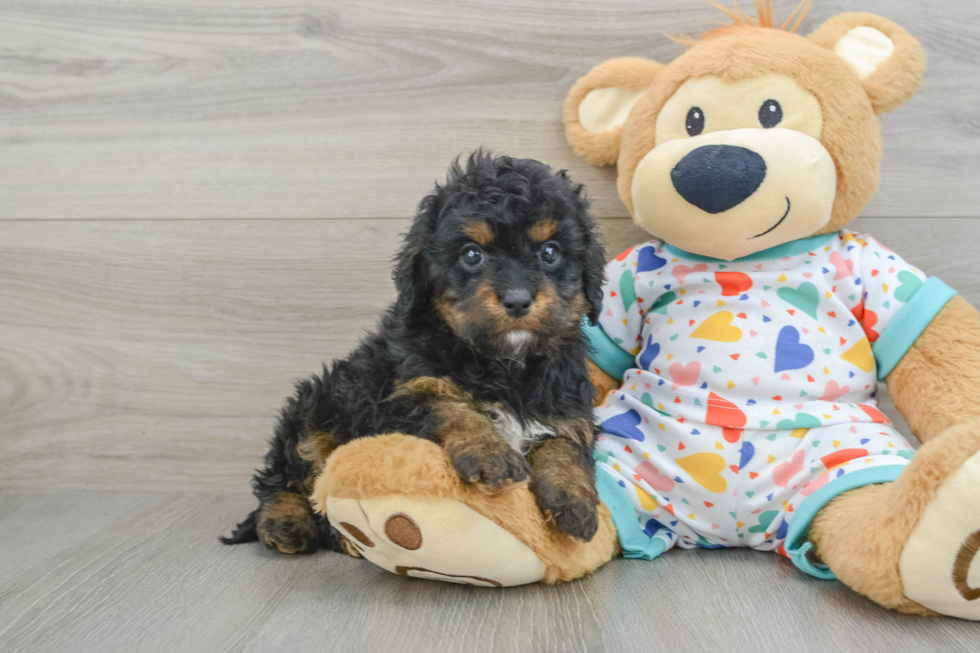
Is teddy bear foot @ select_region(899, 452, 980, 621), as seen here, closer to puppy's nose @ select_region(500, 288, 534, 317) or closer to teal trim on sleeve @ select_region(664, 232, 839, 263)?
teal trim on sleeve @ select_region(664, 232, 839, 263)

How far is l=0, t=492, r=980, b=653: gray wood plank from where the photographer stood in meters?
1.21

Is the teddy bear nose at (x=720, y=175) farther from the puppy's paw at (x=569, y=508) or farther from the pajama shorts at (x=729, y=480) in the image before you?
the puppy's paw at (x=569, y=508)

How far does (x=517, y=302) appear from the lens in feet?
4.15

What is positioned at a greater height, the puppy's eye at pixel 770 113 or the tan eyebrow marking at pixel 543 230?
the puppy's eye at pixel 770 113

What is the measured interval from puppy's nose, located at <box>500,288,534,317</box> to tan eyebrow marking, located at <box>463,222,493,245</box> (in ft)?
0.41

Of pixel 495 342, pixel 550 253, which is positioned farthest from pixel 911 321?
pixel 495 342

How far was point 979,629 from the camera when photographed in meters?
1.22

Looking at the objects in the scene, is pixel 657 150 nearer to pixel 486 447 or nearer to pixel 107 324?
pixel 486 447

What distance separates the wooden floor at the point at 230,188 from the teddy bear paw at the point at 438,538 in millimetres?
764

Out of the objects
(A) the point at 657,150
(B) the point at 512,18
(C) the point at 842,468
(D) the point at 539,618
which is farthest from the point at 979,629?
(B) the point at 512,18

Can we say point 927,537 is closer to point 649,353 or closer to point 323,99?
point 649,353

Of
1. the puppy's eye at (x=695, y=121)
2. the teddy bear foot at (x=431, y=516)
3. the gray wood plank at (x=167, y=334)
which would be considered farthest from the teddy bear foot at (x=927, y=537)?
the gray wood plank at (x=167, y=334)

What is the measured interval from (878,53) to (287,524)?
1780 mm

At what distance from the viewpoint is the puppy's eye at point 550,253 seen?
1383mm
